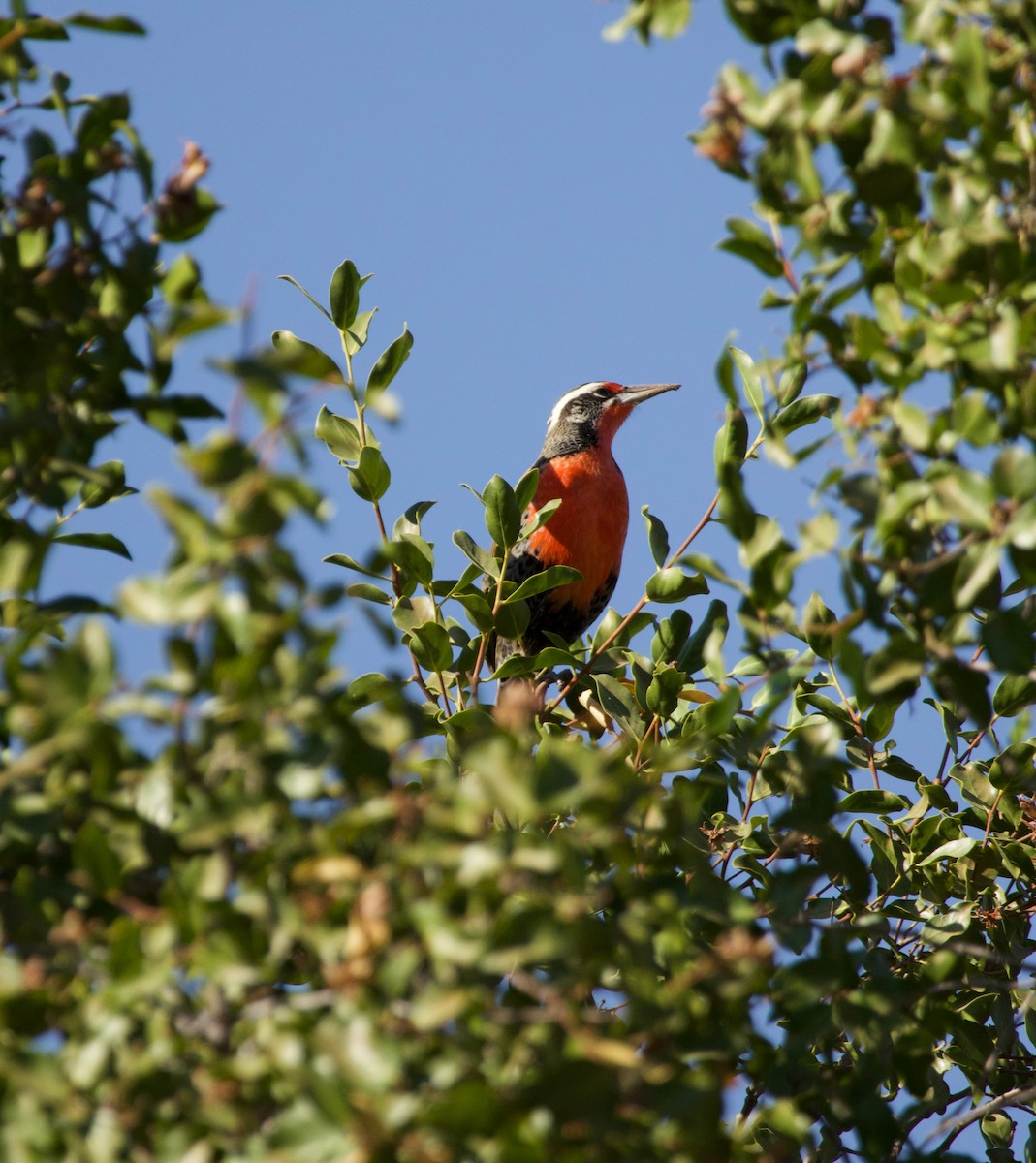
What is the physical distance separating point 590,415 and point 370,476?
4.27m

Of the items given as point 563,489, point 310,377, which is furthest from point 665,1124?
point 563,489

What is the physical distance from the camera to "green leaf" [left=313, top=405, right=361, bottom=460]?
14.1 ft

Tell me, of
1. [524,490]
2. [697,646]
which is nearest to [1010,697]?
[697,646]

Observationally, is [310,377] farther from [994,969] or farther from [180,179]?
[994,969]

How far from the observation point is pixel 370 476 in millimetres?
4172

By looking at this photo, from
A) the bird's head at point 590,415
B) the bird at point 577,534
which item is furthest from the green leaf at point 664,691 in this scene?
the bird's head at point 590,415

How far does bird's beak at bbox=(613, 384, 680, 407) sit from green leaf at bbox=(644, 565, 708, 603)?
4368 mm

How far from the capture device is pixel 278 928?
6.25 ft

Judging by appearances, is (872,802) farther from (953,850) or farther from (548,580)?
(548,580)

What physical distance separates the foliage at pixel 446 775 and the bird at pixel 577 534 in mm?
3967

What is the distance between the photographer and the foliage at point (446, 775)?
1812 millimetres

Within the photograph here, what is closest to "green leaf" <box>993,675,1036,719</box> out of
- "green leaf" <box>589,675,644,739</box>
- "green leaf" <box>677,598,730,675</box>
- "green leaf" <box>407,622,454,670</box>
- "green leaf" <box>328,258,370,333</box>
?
"green leaf" <box>677,598,730,675</box>

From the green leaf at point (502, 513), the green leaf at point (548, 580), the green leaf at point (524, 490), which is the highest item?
the green leaf at point (524, 490)

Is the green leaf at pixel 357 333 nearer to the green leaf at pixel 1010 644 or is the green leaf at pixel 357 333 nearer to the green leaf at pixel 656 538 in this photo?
the green leaf at pixel 656 538
